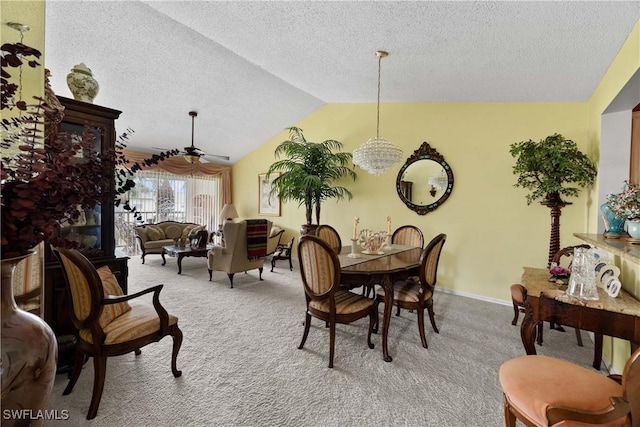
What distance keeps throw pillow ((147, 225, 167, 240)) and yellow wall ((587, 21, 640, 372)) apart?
270 inches

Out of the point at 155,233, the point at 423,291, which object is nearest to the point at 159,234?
the point at 155,233

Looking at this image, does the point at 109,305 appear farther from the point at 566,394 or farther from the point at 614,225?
the point at 614,225

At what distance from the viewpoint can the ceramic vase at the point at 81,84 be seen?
7.08 ft

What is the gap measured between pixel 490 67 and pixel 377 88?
4.79 feet

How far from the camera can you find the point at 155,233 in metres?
5.99

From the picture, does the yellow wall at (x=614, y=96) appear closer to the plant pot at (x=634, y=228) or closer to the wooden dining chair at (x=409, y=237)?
the plant pot at (x=634, y=228)

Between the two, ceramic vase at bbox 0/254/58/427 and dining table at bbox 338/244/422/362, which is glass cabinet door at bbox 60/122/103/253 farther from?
dining table at bbox 338/244/422/362

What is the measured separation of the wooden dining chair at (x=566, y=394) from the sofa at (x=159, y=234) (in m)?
5.60

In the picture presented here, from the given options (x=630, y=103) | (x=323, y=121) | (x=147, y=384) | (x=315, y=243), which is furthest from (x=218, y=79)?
(x=630, y=103)

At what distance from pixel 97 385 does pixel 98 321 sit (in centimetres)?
36

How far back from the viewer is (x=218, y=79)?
13.6ft

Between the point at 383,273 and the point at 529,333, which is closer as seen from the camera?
the point at 529,333

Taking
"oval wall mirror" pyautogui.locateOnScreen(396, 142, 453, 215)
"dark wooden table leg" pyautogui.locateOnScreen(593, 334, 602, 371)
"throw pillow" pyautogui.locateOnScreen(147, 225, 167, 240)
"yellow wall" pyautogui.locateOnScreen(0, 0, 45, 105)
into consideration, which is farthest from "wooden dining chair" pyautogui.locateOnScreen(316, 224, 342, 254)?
"throw pillow" pyautogui.locateOnScreen(147, 225, 167, 240)

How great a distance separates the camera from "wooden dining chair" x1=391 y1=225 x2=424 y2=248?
3.67m
